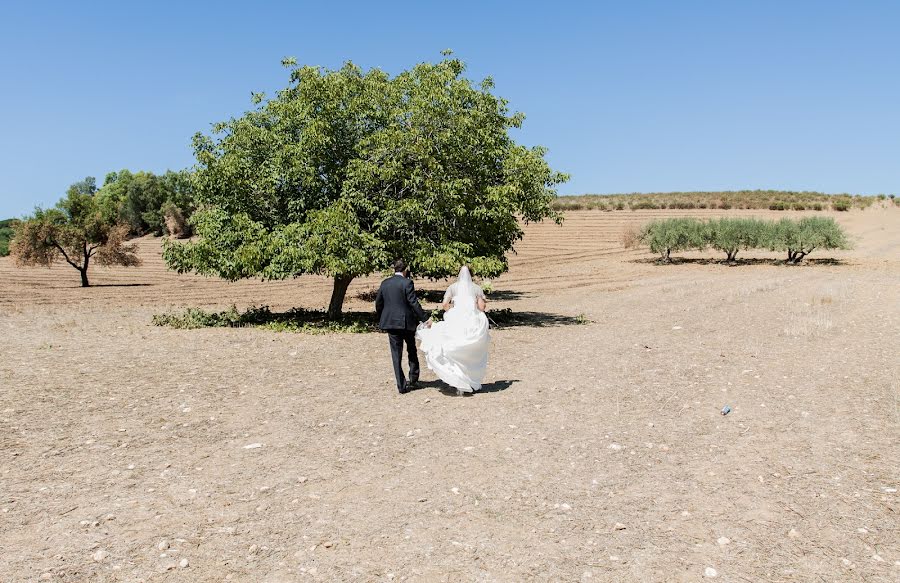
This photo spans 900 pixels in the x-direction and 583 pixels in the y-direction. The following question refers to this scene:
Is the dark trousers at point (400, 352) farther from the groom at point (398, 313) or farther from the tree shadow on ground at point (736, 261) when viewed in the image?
the tree shadow on ground at point (736, 261)

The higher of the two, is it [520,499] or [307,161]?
[307,161]

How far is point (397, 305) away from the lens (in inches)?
443

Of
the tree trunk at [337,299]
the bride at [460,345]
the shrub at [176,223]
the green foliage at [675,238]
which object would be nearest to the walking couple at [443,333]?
the bride at [460,345]

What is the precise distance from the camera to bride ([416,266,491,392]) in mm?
11164

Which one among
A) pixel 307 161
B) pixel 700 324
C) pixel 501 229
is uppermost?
pixel 307 161

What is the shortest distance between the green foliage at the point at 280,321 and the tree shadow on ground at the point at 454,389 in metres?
7.75

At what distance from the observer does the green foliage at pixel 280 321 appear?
20.3 meters

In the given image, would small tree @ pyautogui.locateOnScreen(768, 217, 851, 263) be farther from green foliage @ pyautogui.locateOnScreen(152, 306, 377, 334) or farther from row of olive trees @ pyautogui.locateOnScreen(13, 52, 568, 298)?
green foliage @ pyautogui.locateOnScreen(152, 306, 377, 334)

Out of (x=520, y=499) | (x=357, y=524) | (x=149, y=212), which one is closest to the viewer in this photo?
(x=357, y=524)

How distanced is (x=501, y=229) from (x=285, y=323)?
755 centimetres

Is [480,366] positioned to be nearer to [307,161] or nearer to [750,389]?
[750,389]

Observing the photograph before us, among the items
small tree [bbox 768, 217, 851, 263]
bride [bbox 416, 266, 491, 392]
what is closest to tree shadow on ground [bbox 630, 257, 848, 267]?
small tree [bbox 768, 217, 851, 263]

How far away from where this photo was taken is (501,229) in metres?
21.0

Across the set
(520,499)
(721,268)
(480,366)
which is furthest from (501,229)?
(721,268)
